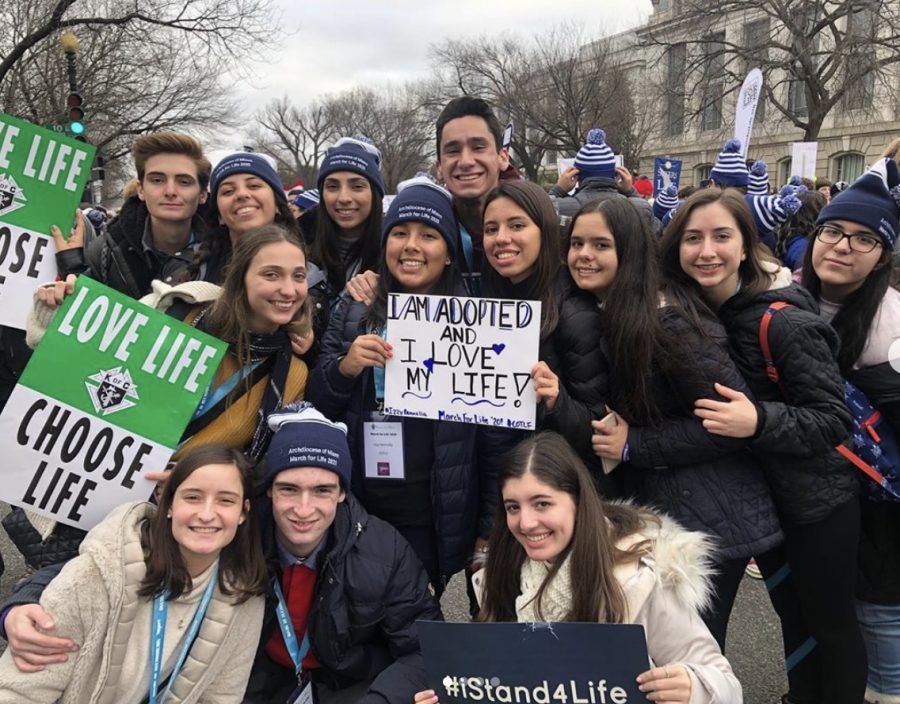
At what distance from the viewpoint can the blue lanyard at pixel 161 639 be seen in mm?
2406

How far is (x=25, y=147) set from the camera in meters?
3.12

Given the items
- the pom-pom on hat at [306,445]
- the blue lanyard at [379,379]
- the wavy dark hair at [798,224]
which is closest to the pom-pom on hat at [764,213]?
the wavy dark hair at [798,224]

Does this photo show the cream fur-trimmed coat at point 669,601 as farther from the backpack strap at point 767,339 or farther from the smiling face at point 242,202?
the smiling face at point 242,202

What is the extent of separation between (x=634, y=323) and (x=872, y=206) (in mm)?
1112

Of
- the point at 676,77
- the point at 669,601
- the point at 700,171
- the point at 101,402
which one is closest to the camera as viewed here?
the point at 669,601

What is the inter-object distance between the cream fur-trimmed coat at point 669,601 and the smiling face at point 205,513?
1079 millimetres

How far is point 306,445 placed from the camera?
2576 mm

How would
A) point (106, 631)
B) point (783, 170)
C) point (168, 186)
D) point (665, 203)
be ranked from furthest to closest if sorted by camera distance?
point (783, 170), point (665, 203), point (168, 186), point (106, 631)

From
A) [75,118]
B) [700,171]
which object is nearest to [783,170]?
[700,171]

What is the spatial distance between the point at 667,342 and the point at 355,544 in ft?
4.49

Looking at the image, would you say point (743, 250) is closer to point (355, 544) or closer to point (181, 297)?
point (355, 544)

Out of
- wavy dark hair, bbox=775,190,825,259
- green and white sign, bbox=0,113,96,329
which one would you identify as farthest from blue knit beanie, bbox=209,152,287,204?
wavy dark hair, bbox=775,190,825,259

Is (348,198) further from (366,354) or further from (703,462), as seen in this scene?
(703,462)

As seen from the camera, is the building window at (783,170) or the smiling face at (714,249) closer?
the smiling face at (714,249)
